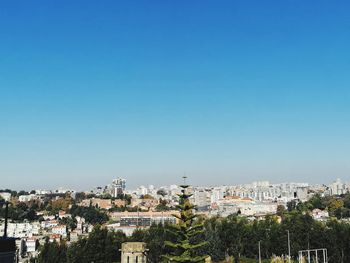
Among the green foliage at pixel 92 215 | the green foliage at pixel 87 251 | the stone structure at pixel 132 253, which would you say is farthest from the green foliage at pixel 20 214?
the stone structure at pixel 132 253

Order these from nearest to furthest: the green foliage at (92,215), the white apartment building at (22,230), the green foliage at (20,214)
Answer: the white apartment building at (22,230)
the green foliage at (20,214)
the green foliage at (92,215)

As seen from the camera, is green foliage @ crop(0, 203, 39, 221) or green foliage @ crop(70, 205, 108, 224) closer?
green foliage @ crop(0, 203, 39, 221)

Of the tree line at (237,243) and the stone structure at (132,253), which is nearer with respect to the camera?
the stone structure at (132,253)

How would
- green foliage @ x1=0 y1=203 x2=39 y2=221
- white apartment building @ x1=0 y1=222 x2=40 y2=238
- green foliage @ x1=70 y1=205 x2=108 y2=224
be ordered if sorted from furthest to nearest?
1. green foliage @ x1=70 y1=205 x2=108 y2=224
2. green foliage @ x1=0 y1=203 x2=39 y2=221
3. white apartment building @ x1=0 y1=222 x2=40 y2=238

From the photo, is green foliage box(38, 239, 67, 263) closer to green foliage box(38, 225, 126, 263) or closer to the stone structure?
green foliage box(38, 225, 126, 263)

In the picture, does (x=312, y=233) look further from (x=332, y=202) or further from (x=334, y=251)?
(x=332, y=202)

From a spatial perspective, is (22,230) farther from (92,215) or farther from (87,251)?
(87,251)

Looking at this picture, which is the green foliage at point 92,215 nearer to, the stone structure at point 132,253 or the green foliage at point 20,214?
the green foliage at point 20,214

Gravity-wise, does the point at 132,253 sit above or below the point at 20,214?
above

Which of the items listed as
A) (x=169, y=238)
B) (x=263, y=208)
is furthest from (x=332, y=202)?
(x=169, y=238)

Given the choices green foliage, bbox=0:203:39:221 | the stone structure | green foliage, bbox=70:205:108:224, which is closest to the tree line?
the stone structure

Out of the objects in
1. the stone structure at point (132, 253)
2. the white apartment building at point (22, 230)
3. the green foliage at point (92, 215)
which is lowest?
the white apartment building at point (22, 230)

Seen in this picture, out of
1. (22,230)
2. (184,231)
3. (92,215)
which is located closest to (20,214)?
(22,230)
